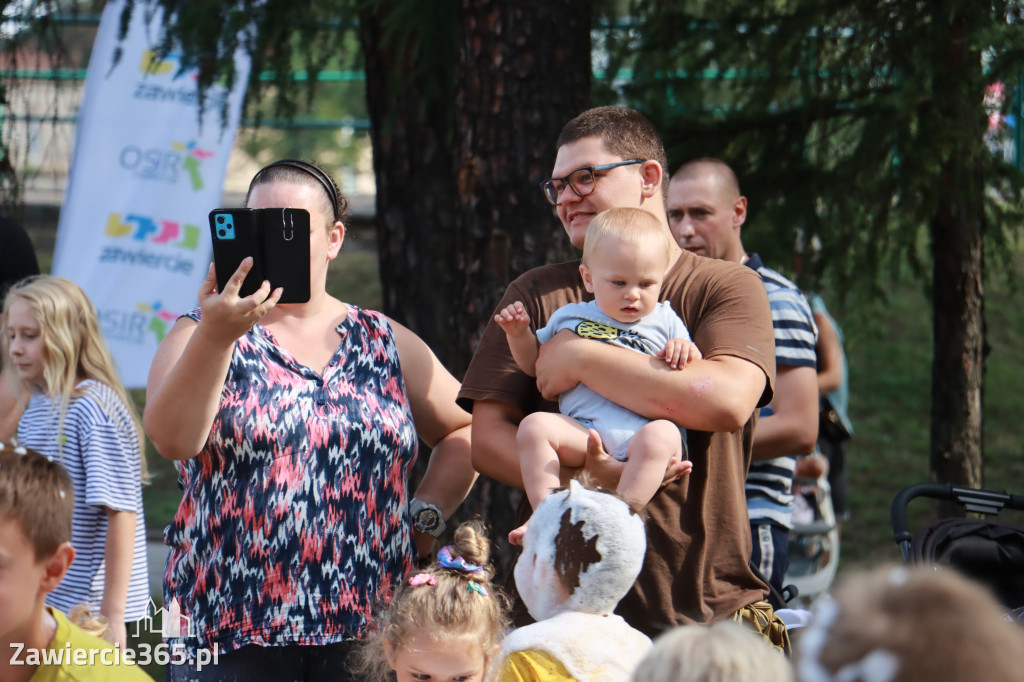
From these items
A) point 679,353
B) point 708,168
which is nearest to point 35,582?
point 679,353

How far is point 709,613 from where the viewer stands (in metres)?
2.48

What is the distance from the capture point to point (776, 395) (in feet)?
12.5

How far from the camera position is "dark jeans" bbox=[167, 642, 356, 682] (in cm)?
260

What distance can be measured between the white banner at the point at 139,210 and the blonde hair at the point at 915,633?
23.3 feet

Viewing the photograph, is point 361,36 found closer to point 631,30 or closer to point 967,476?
point 631,30

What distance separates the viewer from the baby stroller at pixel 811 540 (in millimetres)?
5387

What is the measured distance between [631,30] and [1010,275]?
242 centimetres

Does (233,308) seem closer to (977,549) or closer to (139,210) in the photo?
(977,549)

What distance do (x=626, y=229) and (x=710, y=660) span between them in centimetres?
140

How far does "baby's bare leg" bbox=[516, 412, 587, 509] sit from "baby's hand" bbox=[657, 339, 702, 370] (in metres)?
0.27

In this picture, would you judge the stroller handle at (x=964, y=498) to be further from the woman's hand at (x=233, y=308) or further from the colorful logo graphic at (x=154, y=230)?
the colorful logo graphic at (x=154, y=230)

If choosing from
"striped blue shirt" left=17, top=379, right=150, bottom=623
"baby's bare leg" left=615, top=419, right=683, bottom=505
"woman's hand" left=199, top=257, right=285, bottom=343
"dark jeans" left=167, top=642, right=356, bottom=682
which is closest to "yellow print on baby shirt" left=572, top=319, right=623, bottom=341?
"baby's bare leg" left=615, top=419, right=683, bottom=505

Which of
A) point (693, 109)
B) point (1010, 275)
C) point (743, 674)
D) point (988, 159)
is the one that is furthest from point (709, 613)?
point (1010, 275)

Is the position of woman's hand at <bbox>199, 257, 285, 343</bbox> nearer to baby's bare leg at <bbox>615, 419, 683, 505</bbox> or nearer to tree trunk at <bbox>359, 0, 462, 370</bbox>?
baby's bare leg at <bbox>615, 419, 683, 505</bbox>
